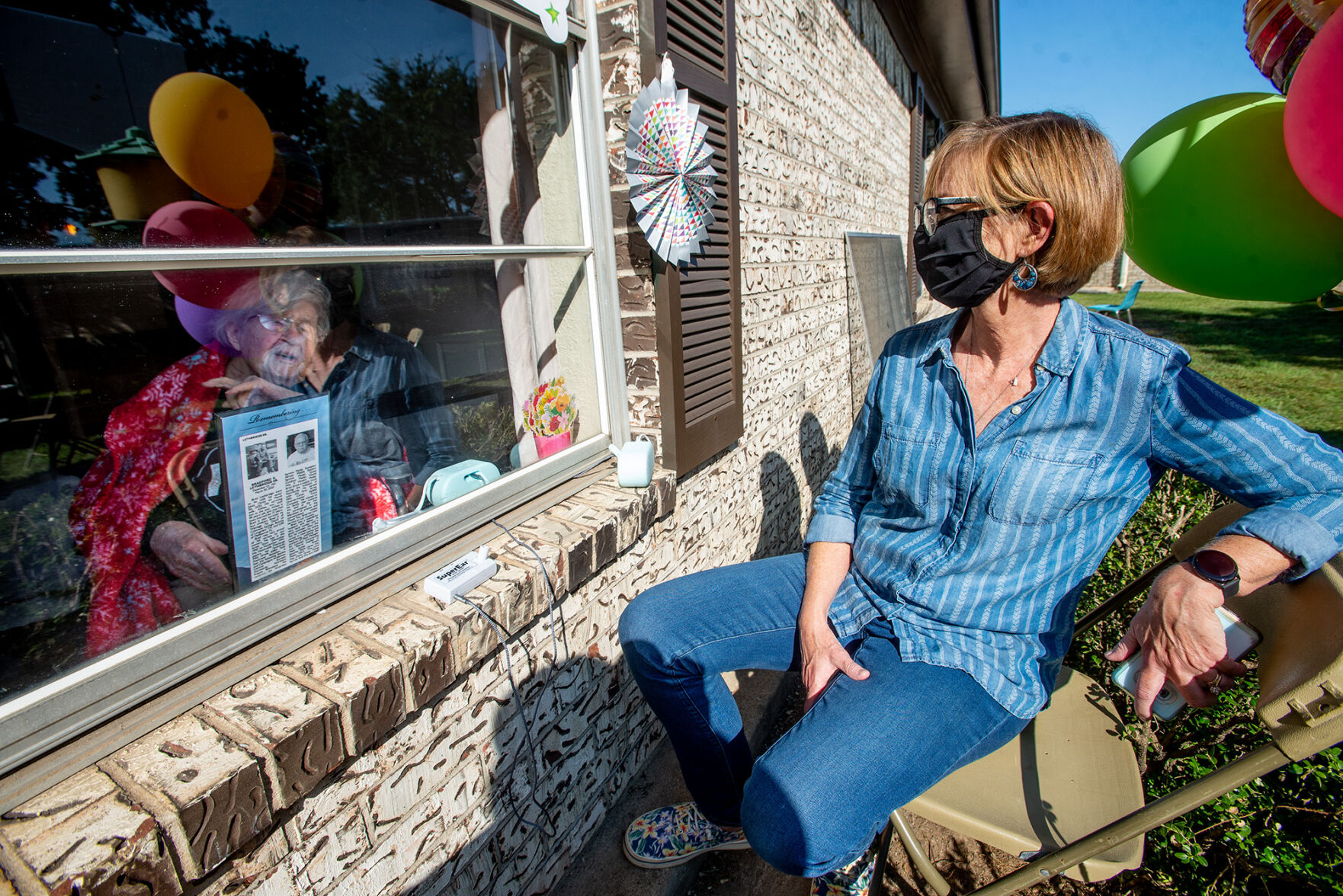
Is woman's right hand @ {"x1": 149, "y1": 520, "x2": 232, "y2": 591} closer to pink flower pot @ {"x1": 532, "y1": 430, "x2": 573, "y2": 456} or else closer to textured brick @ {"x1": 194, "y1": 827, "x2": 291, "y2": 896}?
textured brick @ {"x1": 194, "y1": 827, "x2": 291, "y2": 896}

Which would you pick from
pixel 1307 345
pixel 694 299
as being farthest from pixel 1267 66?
pixel 1307 345

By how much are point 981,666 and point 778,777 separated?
506mm

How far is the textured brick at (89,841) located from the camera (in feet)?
2.55

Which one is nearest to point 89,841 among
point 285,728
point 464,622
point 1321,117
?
point 285,728

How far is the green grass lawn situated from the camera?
6441 mm

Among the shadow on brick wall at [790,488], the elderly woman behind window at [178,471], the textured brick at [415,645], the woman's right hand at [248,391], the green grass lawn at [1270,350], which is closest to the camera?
the textured brick at [415,645]

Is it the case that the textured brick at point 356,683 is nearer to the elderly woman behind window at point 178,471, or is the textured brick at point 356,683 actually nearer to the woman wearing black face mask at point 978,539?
the elderly woman behind window at point 178,471

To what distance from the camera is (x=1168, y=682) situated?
127cm

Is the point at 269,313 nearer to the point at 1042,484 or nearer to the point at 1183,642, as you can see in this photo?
the point at 1042,484

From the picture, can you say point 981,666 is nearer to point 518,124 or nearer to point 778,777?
point 778,777

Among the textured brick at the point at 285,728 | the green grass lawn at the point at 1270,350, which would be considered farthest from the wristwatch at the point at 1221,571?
the green grass lawn at the point at 1270,350

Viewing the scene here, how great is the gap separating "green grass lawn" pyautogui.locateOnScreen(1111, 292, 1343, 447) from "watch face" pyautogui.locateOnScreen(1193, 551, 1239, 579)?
423cm

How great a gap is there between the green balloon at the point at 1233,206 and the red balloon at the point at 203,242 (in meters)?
2.19

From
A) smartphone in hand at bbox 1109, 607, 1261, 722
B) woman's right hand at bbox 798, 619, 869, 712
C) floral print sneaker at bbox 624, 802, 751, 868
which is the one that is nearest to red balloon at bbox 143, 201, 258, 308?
woman's right hand at bbox 798, 619, 869, 712
